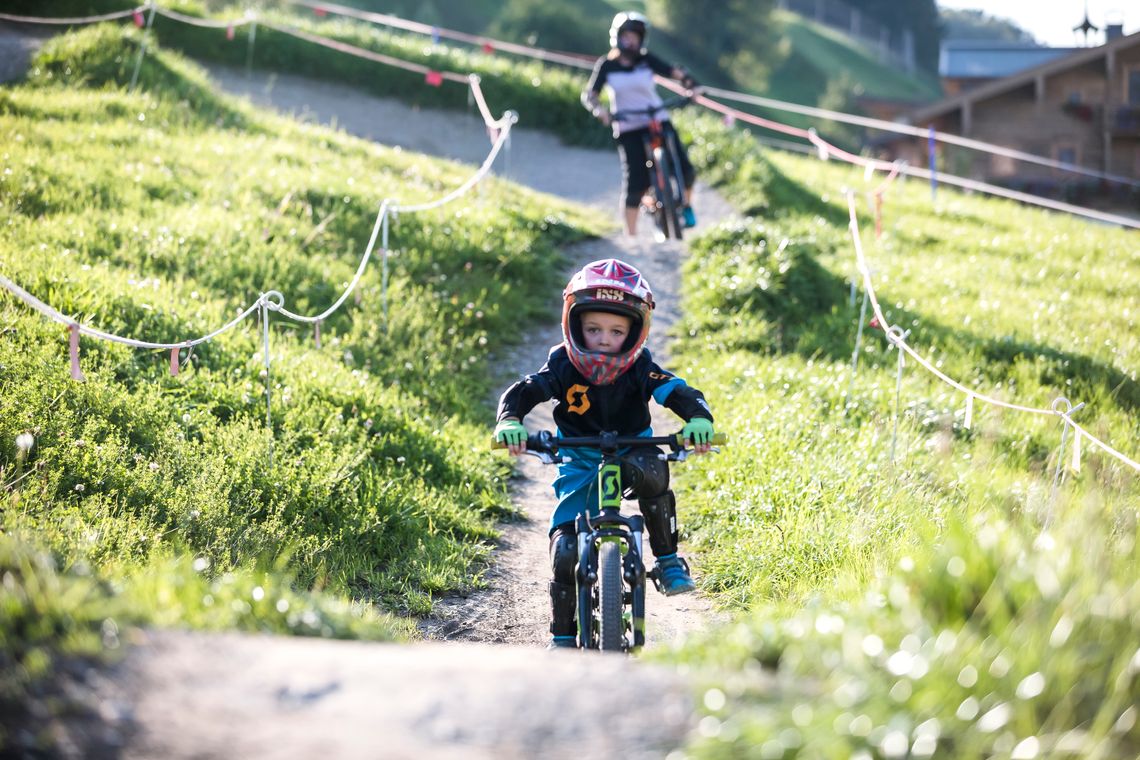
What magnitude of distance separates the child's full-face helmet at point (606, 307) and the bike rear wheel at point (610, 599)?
2.92ft

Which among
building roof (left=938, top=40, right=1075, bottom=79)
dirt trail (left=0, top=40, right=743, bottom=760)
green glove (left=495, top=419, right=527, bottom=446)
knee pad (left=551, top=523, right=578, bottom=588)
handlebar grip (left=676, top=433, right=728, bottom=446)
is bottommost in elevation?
knee pad (left=551, top=523, right=578, bottom=588)

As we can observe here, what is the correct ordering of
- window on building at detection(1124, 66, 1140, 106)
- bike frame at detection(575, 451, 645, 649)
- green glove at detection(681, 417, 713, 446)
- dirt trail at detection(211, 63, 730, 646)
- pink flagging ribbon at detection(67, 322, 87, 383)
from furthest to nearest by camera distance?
window on building at detection(1124, 66, 1140, 106) → dirt trail at detection(211, 63, 730, 646) → pink flagging ribbon at detection(67, 322, 87, 383) → green glove at detection(681, 417, 713, 446) → bike frame at detection(575, 451, 645, 649)

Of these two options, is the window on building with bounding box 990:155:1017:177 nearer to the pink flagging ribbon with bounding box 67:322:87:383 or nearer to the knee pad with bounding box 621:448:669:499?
the knee pad with bounding box 621:448:669:499

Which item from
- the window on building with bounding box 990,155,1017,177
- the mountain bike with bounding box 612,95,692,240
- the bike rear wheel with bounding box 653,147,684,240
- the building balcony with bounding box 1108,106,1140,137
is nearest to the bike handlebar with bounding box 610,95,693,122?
the mountain bike with bounding box 612,95,692,240

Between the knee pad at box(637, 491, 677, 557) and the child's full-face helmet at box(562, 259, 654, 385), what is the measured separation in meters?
0.59

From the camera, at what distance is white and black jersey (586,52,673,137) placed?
11633mm

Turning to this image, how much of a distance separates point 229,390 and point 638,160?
20.8 feet

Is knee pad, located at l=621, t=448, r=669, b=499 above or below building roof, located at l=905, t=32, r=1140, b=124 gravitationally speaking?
below

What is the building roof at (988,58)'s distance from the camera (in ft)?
165

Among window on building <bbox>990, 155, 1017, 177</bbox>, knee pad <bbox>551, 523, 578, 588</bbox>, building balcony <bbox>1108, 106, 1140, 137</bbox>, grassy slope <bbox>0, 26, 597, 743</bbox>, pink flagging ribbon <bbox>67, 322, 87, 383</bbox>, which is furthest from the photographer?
window on building <bbox>990, 155, 1017, 177</bbox>

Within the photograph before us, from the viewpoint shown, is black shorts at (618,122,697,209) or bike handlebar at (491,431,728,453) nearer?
bike handlebar at (491,431,728,453)

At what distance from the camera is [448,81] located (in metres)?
19.8

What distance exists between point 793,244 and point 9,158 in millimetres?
7789

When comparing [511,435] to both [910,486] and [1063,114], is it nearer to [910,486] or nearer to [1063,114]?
[910,486]
